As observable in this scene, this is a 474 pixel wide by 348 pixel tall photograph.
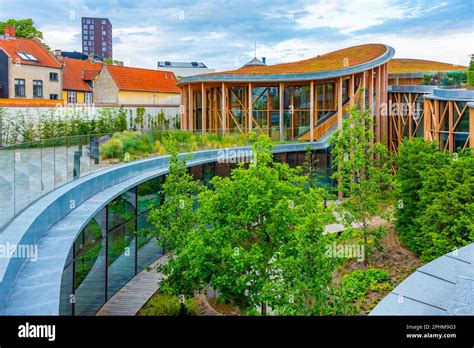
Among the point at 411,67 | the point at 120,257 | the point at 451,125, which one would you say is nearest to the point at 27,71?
the point at 411,67

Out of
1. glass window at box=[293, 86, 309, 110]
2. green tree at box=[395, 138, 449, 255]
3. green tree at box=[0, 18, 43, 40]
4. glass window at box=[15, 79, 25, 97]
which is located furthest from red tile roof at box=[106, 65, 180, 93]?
green tree at box=[395, 138, 449, 255]

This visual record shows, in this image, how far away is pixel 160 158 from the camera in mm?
18828

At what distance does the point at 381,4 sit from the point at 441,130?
1677 cm

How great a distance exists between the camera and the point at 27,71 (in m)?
41.7

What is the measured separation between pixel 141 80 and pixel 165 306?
112 ft

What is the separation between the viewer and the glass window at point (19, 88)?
1610 inches

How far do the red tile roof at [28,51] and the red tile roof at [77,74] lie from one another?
9.45 feet

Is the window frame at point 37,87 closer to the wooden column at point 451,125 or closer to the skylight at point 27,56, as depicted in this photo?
the skylight at point 27,56

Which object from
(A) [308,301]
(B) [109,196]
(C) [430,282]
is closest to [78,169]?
(B) [109,196]

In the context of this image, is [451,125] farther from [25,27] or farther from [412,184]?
[25,27]

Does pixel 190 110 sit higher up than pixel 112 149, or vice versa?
pixel 190 110

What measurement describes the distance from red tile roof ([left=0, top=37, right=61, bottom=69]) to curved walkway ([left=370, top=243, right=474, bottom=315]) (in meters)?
39.9

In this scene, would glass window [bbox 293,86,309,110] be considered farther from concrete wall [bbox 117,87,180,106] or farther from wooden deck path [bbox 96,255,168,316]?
wooden deck path [bbox 96,255,168,316]

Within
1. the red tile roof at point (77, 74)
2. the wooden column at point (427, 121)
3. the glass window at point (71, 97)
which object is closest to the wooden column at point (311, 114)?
the wooden column at point (427, 121)
